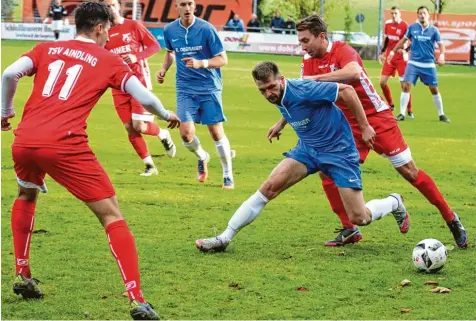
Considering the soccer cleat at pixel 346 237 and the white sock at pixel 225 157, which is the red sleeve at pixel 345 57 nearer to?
the soccer cleat at pixel 346 237

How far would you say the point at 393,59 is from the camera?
75.6 feet

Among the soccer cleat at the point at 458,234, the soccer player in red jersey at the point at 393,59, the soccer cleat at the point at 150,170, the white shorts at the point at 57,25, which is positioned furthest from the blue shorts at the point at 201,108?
the white shorts at the point at 57,25

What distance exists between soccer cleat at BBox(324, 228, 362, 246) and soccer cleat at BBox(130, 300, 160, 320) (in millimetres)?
3079

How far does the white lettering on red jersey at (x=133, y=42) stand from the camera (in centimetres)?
1334

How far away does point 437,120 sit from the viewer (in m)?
21.4

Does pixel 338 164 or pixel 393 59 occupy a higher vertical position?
pixel 338 164

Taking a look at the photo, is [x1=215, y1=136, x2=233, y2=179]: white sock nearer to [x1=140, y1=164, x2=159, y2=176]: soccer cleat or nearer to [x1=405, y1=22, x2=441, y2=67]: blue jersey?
[x1=140, y1=164, x2=159, y2=176]: soccer cleat

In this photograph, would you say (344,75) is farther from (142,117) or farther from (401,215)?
(142,117)

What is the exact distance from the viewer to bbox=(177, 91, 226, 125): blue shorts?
12.5 metres

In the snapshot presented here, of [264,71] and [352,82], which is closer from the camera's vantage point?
[264,71]

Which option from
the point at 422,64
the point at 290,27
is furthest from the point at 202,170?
the point at 290,27

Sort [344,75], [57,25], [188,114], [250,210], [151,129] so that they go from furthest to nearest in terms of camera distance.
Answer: [57,25] → [151,129] → [188,114] → [250,210] → [344,75]

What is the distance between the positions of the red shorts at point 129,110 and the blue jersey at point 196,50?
838 mm

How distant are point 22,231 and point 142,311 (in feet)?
4.38
